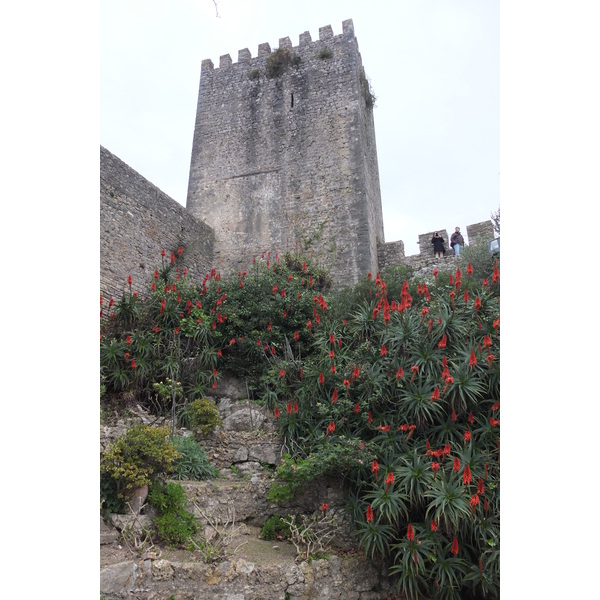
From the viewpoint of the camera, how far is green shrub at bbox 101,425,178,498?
15.2 feet

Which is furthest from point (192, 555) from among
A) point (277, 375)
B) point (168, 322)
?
point (168, 322)

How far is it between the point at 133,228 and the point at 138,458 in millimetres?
5578

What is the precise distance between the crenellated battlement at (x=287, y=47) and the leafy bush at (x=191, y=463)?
10153mm

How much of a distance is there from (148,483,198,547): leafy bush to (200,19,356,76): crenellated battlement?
10.9 meters

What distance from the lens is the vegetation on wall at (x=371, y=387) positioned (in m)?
4.54

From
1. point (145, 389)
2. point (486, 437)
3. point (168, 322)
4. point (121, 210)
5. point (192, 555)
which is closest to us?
point (192, 555)

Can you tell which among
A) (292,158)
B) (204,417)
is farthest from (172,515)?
(292,158)

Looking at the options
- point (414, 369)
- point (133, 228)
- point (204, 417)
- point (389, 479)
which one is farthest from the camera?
point (133, 228)

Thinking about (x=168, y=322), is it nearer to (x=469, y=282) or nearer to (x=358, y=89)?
(x=469, y=282)

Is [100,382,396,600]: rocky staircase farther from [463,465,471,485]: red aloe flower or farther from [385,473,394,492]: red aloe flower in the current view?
[463,465,471,485]: red aloe flower

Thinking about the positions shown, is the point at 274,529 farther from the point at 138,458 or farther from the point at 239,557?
the point at 138,458

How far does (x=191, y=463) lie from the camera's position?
5535 mm

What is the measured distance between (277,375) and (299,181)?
6187 millimetres

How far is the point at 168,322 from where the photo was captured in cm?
752
